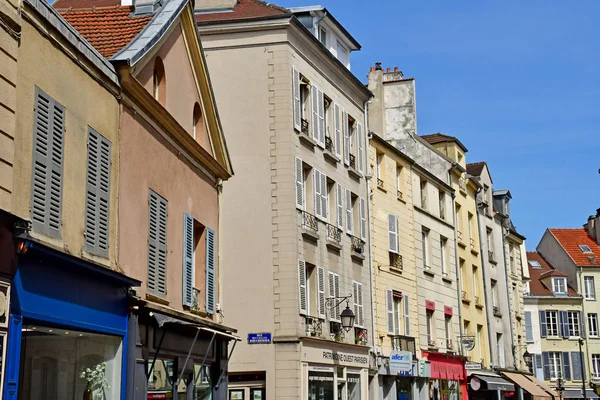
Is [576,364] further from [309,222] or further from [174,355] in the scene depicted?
[174,355]

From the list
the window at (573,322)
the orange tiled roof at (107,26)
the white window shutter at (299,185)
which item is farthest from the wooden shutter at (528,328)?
the orange tiled roof at (107,26)

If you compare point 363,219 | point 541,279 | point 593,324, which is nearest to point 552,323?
point 593,324

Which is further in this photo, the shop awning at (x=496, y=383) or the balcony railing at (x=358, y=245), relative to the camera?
the shop awning at (x=496, y=383)

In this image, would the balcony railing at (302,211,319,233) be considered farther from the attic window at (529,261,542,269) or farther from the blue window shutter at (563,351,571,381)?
the attic window at (529,261,542,269)

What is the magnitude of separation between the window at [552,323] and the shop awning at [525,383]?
16.4 meters

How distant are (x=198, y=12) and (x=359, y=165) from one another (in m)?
7.38

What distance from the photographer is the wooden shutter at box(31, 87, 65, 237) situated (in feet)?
36.6

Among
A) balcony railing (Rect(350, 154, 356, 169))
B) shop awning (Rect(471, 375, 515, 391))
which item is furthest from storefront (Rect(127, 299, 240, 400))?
shop awning (Rect(471, 375, 515, 391))

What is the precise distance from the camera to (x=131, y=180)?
14391 mm

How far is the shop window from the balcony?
37.5 feet

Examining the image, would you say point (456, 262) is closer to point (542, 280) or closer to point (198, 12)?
point (198, 12)

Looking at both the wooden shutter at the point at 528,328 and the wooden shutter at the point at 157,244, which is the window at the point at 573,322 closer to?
the wooden shutter at the point at 528,328

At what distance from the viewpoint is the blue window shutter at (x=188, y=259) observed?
16.9m

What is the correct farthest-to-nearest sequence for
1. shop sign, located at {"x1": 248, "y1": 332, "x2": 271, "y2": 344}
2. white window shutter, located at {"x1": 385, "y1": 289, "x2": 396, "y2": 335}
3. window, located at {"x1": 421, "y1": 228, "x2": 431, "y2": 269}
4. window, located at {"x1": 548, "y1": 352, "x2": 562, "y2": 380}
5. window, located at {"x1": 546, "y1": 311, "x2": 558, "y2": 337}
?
window, located at {"x1": 546, "y1": 311, "x2": 558, "y2": 337} < window, located at {"x1": 548, "y1": 352, "x2": 562, "y2": 380} < window, located at {"x1": 421, "y1": 228, "x2": 431, "y2": 269} < white window shutter, located at {"x1": 385, "y1": 289, "x2": 396, "y2": 335} < shop sign, located at {"x1": 248, "y1": 332, "x2": 271, "y2": 344}
